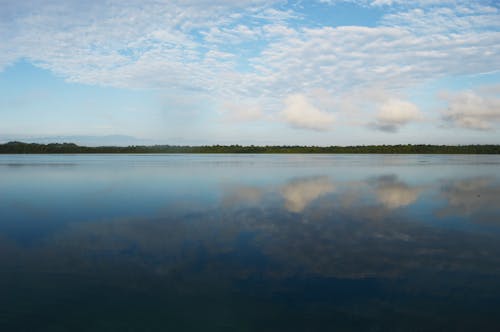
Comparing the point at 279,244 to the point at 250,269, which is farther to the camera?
the point at 279,244

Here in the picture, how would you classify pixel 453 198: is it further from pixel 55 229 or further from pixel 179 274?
pixel 55 229

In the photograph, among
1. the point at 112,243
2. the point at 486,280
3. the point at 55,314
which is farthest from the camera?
the point at 112,243

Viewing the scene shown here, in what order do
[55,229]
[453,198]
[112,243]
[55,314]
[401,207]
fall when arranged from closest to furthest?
[55,314] < [112,243] < [55,229] < [401,207] < [453,198]

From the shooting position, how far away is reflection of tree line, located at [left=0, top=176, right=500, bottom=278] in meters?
8.13

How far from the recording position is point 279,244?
9.88 m

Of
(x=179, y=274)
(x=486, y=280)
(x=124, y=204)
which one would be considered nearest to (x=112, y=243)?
(x=179, y=274)

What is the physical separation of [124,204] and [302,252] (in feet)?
33.7

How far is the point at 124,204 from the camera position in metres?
16.9

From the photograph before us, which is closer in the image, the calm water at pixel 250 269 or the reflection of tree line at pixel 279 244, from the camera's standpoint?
the calm water at pixel 250 269

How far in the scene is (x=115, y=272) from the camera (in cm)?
773

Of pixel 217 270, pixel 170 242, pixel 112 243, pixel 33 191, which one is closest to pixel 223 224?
pixel 170 242

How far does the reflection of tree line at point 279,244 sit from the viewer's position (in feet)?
26.7

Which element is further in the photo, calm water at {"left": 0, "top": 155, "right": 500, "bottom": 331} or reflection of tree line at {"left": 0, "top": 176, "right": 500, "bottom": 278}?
reflection of tree line at {"left": 0, "top": 176, "right": 500, "bottom": 278}

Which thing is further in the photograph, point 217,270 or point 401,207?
point 401,207
